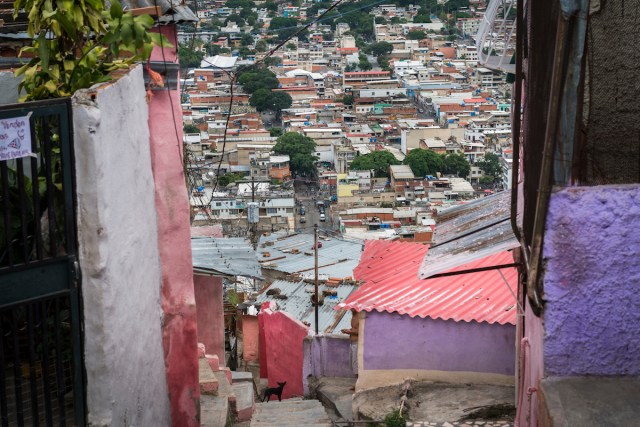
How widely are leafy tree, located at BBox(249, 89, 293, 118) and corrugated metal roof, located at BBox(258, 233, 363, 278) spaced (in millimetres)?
43418

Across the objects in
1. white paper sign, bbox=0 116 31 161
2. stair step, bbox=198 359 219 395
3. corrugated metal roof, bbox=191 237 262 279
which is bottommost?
stair step, bbox=198 359 219 395

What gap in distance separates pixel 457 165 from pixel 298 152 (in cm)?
821

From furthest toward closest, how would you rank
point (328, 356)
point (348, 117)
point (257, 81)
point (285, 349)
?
1. point (257, 81)
2. point (348, 117)
3. point (285, 349)
4. point (328, 356)

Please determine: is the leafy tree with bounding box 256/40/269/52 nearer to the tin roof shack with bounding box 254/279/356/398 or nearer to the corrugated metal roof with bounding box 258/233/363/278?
the corrugated metal roof with bounding box 258/233/363/278

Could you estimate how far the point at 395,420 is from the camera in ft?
17.0

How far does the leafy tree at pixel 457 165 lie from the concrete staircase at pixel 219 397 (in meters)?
46.3

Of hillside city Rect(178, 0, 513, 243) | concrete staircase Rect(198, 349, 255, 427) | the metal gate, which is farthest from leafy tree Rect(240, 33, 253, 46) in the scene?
the metal gate

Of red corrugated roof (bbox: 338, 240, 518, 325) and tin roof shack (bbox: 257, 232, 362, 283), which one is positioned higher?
red corrugated roof (bbox: 338, 240, 518, 325)

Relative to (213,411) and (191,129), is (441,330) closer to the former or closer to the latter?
(213,411)

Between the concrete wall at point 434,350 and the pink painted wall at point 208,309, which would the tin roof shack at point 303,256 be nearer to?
the pink painted wall at point 208,309

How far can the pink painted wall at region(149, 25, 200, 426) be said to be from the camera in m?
4.50

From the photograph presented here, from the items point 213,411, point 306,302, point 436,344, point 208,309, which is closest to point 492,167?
point 306,302

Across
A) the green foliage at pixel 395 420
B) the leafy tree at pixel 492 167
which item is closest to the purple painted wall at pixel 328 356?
the green foliage at pixel 395 420

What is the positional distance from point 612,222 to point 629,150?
0.70 feet
